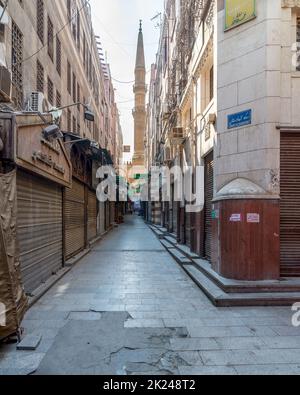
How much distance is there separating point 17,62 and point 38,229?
3962 mm

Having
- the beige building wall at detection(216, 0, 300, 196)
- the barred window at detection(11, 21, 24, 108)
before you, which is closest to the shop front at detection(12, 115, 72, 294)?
the barred window at detection(11, 21, 24, 108)

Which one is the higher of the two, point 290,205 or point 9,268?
point 290,205

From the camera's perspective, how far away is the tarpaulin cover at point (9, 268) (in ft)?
15.6

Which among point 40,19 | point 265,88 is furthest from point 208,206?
point 40,19

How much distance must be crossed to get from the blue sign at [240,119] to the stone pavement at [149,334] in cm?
386

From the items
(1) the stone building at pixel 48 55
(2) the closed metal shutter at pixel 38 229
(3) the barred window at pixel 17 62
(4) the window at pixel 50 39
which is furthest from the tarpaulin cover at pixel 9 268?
(4) the window at pixel 50 39

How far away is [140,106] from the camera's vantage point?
6606 centimetres

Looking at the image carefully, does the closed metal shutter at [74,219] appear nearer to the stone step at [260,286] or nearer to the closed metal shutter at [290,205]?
the stone step at [260,286]

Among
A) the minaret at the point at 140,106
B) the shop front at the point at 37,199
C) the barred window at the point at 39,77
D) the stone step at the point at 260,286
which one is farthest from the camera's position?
the minaret at the point at 140,106

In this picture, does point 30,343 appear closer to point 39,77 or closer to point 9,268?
point 9,268

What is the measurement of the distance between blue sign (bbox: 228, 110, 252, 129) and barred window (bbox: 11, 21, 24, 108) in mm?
4911

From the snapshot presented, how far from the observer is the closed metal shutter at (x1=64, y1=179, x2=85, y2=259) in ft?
38.7
